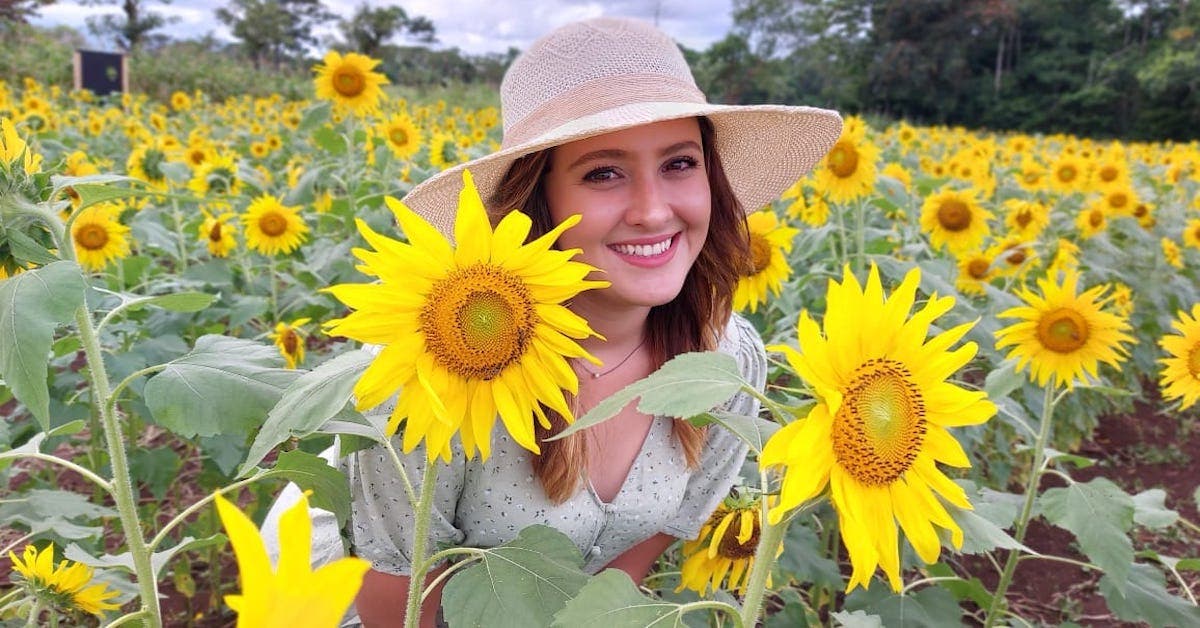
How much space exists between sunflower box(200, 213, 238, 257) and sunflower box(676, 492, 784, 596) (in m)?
2.16

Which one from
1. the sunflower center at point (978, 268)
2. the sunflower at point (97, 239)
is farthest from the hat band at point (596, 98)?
the sunflower center at point (978, 268)

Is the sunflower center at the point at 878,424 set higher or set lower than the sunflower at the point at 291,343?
higher

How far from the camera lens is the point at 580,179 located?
1.48 meters

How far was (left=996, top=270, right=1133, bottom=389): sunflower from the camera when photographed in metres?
1.95

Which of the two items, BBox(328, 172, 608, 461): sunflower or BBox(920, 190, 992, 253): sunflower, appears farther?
BBox(920, 190, 992, 253): sunflower

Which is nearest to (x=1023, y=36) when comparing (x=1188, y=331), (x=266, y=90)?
(x=266, y=90)

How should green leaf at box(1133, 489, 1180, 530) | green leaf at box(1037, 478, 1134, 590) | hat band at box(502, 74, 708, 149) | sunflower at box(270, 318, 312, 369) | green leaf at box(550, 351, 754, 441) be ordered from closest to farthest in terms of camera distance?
green leaf at box(550, 351, 754, 441)
hat band at box(502, 74, 708, 149)
green leaf at box(1037, 478, 1134, 590)
green leaf at box(1133, 489, 1180, 530)
sunflower at box(270, 318, 312, 369)

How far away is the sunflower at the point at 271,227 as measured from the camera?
10.1 ft

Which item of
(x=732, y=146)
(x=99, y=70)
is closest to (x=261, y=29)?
(x=99, y=70)

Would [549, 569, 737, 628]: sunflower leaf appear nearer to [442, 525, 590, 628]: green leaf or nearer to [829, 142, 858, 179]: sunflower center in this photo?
[442, 525, 590, 628]: green leaf

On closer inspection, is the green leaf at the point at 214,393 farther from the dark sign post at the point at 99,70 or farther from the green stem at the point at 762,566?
the dark sign post at the point at 99,70

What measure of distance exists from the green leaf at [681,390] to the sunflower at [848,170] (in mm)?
2271

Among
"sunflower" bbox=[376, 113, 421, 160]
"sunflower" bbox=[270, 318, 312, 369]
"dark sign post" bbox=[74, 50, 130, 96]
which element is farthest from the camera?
"dark sign post" bbox=[74, 50, 130, 96]

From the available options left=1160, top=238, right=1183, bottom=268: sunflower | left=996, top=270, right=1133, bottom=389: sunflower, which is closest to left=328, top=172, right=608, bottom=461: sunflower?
left=996, top=270, right=1133, bottom=389: sunflower
